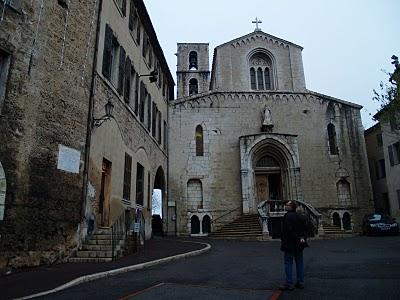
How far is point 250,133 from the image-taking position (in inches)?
1009

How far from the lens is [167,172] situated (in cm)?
2430

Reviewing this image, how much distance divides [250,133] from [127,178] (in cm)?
1290

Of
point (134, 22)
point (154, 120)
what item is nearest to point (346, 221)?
point (154, 120)

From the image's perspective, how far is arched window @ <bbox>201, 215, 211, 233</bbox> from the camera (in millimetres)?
23656

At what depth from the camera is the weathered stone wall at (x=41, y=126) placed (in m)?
8.53

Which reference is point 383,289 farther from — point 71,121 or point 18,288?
point 71,121

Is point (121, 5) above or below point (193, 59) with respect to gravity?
below

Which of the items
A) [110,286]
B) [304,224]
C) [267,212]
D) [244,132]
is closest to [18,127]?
[110,286]

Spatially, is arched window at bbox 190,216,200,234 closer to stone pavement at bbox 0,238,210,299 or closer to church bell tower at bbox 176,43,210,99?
stone pavement at bbox 0,238,210,299

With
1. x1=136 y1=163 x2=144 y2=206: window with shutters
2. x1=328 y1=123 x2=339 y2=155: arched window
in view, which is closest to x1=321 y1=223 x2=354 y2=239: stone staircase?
x1=328 y1=123 x2=339 y2=155: arched window

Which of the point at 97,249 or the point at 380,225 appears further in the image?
the point at 380,225

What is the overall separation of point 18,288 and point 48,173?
3908 millimetres

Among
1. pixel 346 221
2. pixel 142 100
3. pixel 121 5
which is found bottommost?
pixel 346 221

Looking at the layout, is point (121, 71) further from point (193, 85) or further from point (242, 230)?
point (193, 85)
